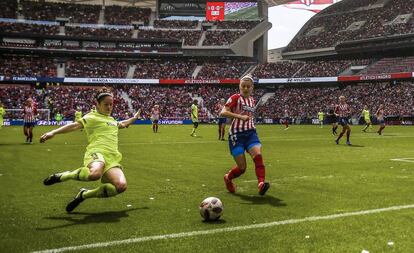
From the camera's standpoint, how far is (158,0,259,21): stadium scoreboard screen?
80.9 meters

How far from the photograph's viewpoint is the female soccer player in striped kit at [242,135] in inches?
318

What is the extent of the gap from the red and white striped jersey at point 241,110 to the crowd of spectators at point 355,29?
5738 centimetres

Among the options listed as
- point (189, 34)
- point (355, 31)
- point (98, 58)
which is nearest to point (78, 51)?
point (98, 58)

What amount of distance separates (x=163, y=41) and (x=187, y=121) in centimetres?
2112

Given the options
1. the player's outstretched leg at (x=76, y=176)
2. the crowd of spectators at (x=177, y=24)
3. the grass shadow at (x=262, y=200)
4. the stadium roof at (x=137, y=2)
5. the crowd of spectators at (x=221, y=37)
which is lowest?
the grass shadow at (x=262, y=200)

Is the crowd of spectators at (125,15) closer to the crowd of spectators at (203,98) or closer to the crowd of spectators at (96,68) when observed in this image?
the crowd of spectators at (96,68)

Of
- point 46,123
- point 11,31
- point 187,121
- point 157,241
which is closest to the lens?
point 157,241

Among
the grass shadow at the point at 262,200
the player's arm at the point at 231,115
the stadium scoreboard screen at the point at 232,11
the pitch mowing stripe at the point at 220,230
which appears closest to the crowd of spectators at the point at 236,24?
the stadium scoreboard screen at the point at 232,11

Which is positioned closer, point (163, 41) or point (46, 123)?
point (46, 123)

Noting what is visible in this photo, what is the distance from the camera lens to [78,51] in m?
68.7

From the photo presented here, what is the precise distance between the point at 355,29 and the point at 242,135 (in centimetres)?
6757

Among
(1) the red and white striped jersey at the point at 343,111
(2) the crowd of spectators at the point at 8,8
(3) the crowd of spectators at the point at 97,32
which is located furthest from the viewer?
(3) the crowd of spectators at the point at 97,32

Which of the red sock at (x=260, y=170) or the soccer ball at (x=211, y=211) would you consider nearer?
the soccer ball at (x=211, y=211)

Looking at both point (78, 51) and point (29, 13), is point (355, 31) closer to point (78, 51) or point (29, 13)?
point (78, 51)
